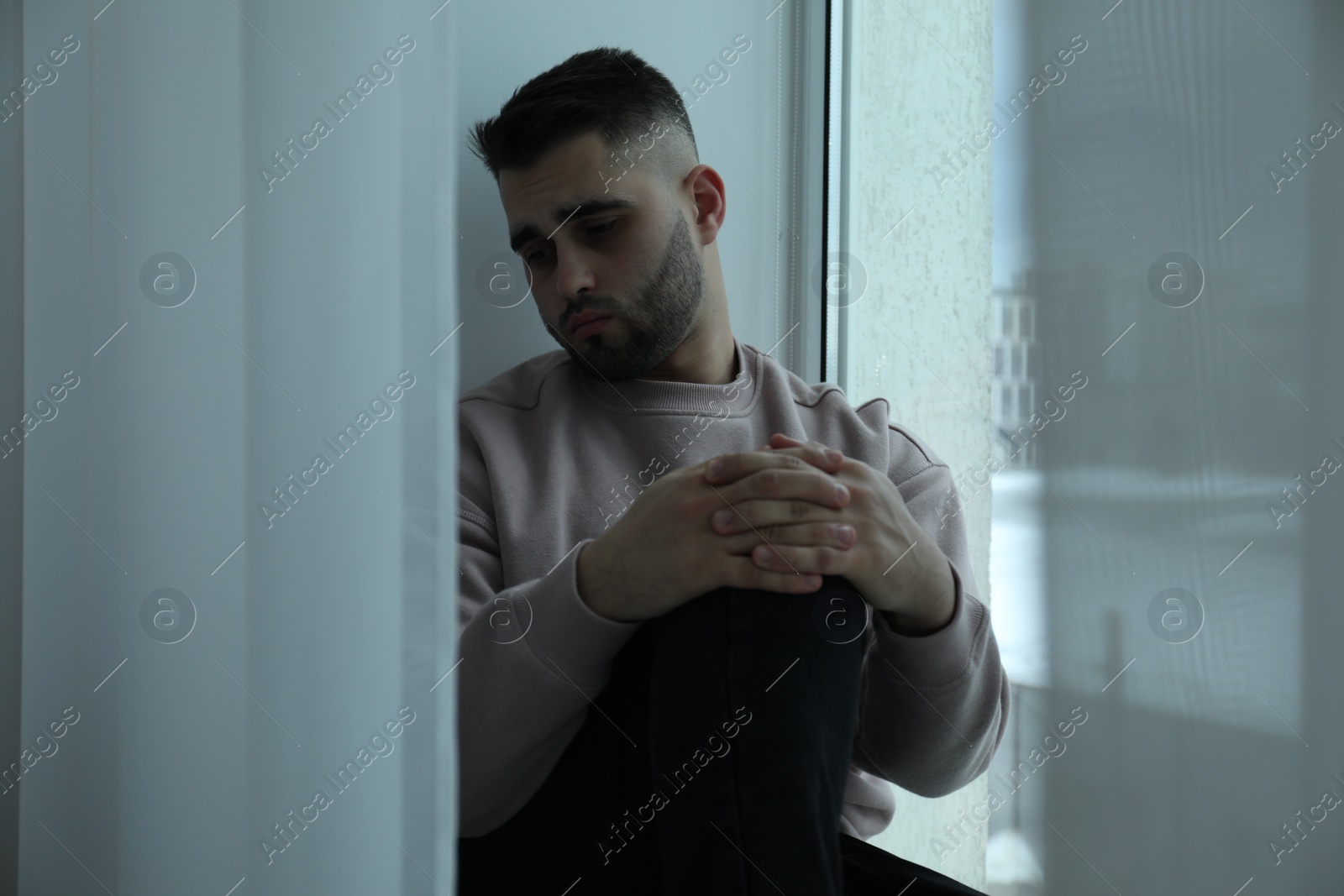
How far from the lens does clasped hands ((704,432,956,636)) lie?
0.68 m

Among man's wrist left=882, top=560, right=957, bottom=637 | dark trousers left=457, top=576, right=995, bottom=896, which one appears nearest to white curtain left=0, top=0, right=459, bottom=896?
dark trousers left=457, top=576, right=995, bottom=896

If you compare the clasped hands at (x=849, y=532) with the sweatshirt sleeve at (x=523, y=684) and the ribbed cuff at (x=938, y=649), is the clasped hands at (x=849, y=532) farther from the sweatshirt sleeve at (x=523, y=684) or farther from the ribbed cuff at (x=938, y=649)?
the sweatshirt sleeve at (x=523, y=684)

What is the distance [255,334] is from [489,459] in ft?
1.33

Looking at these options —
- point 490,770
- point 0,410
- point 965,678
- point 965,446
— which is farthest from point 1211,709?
point 0,410

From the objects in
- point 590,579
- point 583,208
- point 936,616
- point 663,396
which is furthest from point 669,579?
point 583,208

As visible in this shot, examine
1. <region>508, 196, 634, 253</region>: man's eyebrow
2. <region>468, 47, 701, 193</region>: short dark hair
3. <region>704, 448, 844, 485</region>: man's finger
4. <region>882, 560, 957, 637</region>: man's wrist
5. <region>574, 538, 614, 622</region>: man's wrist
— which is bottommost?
<region>882, 560, 957, 637</region>: man's wrist

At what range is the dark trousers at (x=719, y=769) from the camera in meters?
0.59

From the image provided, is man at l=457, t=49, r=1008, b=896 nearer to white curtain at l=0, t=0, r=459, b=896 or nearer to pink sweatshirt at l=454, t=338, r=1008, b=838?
pink sweatshirt at l=454, t=338, r=1008, b=838

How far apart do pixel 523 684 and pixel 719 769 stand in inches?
8.2

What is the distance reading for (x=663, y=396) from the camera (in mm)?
1056

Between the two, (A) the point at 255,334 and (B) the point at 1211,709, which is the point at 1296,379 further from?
(A) the point at 255,334

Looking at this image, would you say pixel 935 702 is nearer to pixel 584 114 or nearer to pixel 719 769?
pixel 719 769

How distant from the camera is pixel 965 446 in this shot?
157cm

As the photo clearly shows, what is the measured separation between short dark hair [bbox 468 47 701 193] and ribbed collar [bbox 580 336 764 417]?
10.6 inches
